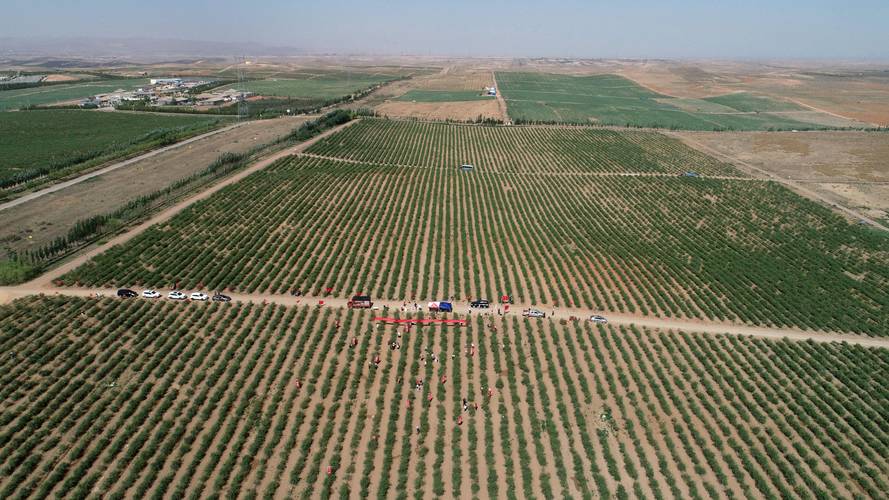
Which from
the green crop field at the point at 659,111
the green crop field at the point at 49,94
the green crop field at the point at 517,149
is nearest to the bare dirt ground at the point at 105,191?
the green crop field at the point at 517,149

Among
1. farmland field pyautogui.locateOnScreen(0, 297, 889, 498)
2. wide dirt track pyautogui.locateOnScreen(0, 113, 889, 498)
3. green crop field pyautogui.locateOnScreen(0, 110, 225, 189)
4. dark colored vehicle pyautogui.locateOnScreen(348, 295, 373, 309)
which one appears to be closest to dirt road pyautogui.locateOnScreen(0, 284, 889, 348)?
wide dirt track pyautogui.locateOnScreen(0, 113, 889, 498)

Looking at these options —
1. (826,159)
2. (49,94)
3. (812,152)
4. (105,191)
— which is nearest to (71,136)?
(105,191)

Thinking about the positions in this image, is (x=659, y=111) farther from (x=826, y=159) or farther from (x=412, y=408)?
(x=412, y=408)

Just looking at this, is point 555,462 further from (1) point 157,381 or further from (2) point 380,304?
(1) point 157,381

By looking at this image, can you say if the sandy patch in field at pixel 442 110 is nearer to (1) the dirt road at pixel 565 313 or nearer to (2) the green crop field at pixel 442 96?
(2) the green crop field at pixel 442 96

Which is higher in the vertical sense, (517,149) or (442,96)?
(442,96)

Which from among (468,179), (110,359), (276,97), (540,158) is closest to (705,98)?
(540,158)
